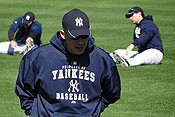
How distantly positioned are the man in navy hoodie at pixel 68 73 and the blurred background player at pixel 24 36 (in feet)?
25.7

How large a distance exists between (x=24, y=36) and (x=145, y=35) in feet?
11.8

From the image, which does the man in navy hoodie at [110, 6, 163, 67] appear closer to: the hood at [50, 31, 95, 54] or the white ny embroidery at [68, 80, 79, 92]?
the hood at [50, 31, 95, 54]

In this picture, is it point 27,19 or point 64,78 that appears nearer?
point 64,78

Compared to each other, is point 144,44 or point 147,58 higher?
point 144,44

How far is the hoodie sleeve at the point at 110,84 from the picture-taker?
388 cm

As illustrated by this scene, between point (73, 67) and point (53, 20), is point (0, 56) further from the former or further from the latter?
point (73, 67)

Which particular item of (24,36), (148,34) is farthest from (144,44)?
(24,36)

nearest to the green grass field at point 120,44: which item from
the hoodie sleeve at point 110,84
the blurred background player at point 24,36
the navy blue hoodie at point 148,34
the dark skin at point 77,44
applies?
the blurred background player at point 24,36

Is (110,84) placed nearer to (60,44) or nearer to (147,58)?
(60,44)

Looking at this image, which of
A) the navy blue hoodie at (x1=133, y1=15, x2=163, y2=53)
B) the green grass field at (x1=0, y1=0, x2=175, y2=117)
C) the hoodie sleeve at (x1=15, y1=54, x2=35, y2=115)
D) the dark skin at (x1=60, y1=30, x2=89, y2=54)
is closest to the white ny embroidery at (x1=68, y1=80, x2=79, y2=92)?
the dark skin at (x1=60, y1=30, x2=89, y2=54)

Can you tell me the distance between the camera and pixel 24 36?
12.4 meters

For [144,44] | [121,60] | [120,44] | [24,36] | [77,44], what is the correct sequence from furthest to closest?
[120,44]
[24,36]
[144,44]
[121,60]
[77,44]

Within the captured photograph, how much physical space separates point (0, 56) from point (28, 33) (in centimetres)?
112

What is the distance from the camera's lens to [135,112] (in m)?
7.35
